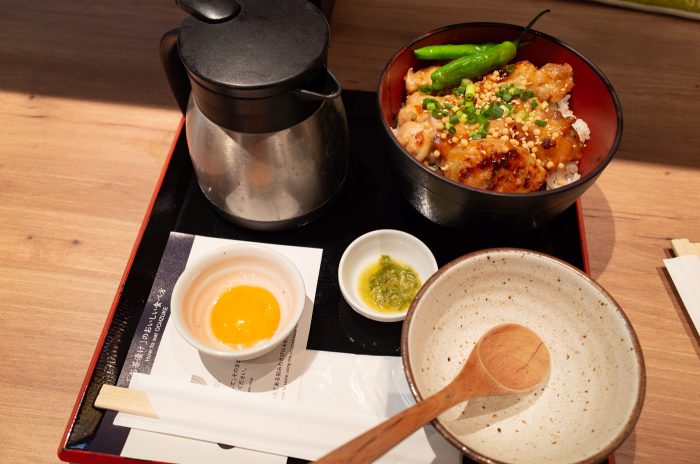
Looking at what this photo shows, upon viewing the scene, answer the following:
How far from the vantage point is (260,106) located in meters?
1.23

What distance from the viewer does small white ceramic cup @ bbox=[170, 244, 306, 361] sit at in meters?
1.27

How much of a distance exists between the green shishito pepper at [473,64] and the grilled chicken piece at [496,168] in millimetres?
315

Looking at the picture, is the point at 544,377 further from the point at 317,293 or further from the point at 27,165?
the point at 27,165

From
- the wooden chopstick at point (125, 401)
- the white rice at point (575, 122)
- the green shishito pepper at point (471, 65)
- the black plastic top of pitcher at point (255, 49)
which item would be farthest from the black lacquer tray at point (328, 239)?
the black plastic top of pitcher at point (255, 49)

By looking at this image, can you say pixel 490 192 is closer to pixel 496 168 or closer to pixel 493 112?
pixel 496 168

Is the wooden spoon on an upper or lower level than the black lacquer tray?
upper

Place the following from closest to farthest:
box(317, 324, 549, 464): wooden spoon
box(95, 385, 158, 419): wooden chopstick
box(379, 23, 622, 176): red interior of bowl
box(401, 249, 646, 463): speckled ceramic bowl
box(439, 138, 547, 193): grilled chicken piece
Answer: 1. box(317, 324, 549, 464): wooden spoon
2. box(401, 249, 646, 463): speckled ceramic bowl
3. box(95, 385, 158, 419): wooden chopstick
4. box(439, 138, 547, 193): grilled chicken piece
5. box(379, 23, 622, 176): red interior of bowl

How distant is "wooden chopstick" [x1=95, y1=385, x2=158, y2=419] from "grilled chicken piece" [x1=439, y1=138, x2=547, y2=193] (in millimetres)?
1058

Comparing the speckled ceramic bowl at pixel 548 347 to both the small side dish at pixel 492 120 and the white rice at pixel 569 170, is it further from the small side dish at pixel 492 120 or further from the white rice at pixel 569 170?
the white rice at pixel 569 170

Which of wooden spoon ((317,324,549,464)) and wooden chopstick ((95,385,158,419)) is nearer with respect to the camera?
wooden spoon ((317,324,549,464))

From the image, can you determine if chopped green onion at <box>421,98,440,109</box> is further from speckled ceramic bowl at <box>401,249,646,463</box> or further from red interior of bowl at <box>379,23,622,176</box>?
speckled ceramic bowl at <box>401,249,646,463</box>

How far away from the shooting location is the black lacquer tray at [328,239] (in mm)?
1349

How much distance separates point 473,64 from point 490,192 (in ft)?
1.87

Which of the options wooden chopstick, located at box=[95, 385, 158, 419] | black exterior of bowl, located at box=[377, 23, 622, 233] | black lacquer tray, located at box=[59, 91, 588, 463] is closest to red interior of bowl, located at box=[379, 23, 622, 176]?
black exterior of bowl, located at box=[377, 23, 622, 233]
